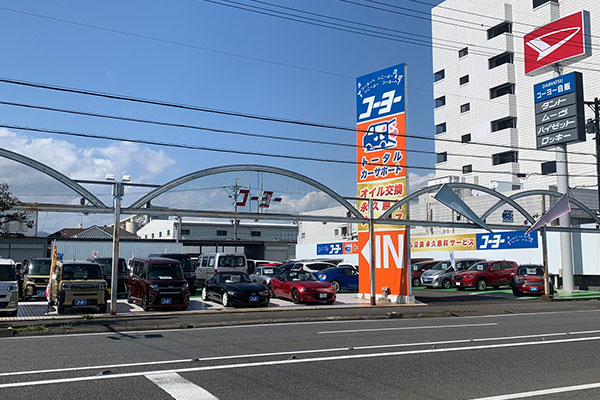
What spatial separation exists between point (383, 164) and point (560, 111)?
14.5m

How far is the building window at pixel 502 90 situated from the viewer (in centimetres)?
5593

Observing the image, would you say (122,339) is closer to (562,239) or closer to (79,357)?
(79,357)

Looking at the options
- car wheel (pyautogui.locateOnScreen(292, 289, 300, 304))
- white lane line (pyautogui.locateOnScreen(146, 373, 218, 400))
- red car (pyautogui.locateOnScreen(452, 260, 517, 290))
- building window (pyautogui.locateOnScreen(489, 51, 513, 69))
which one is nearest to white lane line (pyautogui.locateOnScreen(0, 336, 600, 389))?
white lane line (pyautogui.locateOnScreen(146, 373, 218, 400))

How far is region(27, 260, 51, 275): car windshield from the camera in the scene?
22.2 meters

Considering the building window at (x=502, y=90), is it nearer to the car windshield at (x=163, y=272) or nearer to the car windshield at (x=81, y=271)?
the car windshield at (x=163, y=272)

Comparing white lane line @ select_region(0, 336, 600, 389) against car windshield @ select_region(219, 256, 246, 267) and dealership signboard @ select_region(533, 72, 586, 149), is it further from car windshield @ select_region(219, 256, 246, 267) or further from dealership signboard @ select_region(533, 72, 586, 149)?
dealership signboard @ select_region(533, 72, 586, 149)

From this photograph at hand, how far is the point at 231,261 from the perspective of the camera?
89.4 ft

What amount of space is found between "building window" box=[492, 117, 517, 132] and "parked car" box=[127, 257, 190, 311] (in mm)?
45692

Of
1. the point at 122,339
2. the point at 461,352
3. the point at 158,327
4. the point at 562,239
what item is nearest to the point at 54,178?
the point at 158,327

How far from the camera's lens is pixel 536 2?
5366 centimetres

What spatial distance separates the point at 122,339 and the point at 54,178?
26.6ft

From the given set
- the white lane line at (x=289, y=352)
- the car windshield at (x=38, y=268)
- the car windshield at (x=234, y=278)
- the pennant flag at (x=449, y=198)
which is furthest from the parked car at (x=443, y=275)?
the car windshield at (x=38, y=268)

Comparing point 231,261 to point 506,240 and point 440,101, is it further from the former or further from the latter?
point 440,101

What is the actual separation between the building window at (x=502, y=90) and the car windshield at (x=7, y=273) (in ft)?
169
